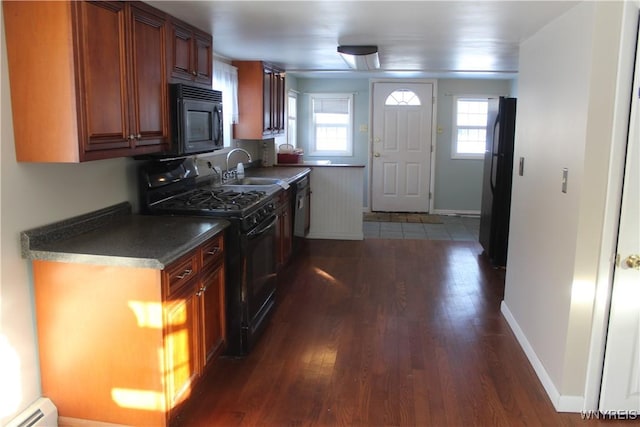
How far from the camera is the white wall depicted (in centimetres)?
247

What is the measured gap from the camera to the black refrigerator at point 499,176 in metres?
5.25

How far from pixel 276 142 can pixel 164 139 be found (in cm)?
358

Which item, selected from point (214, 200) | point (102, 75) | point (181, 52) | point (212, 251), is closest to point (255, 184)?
point (214, 200)

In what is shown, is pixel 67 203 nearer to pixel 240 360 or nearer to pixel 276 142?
pixel 240 360

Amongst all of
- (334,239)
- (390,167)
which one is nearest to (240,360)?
(334,239)

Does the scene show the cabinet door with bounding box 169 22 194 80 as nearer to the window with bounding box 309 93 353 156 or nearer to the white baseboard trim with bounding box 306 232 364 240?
the white baseboard trim with bounding box 306 232 364 240

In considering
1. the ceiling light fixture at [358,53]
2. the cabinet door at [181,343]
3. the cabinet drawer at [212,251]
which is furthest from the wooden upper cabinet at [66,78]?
the ceiling light fixture at [358,53]

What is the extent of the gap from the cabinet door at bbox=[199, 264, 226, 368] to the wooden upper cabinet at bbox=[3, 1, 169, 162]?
2.72 ft

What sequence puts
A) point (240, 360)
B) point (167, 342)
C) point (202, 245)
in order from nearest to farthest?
point (167, 342) < point (202, 245) < point (240, 360)

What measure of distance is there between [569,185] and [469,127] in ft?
18.7

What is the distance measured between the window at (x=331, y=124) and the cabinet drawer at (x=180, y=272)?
5853mm

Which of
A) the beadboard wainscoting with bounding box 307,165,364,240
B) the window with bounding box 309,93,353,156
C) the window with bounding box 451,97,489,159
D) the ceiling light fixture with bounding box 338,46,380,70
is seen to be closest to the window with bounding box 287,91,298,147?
the window with bounding box 309,93,353,156

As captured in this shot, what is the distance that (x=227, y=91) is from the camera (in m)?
4.93

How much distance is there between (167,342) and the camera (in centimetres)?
233
